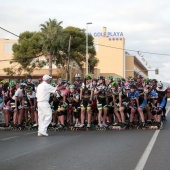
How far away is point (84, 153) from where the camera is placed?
29.1 ft

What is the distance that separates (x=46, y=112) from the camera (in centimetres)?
1304

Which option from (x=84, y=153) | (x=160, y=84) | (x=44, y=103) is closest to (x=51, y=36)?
(x=160, y=84)

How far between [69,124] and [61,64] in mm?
44859

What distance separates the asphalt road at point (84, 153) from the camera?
7438 mm

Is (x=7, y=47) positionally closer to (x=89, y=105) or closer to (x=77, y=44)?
(x=77, y=44)

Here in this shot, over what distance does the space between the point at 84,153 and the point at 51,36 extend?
147ft

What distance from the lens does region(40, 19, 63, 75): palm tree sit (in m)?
→ 53.0

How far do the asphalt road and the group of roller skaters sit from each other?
3.10 meters

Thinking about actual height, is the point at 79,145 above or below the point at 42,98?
below

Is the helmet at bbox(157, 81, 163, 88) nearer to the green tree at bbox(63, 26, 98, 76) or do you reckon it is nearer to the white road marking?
the white road marking

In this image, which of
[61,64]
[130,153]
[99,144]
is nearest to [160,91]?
[99,144]

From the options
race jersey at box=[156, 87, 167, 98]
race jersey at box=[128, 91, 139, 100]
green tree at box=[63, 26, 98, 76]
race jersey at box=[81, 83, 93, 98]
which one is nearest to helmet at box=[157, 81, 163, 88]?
race jersey at box=[156, 87, 167, 98]

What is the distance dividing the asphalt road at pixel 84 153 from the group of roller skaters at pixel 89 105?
10.2 ft

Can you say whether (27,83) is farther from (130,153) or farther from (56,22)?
(56,22)
